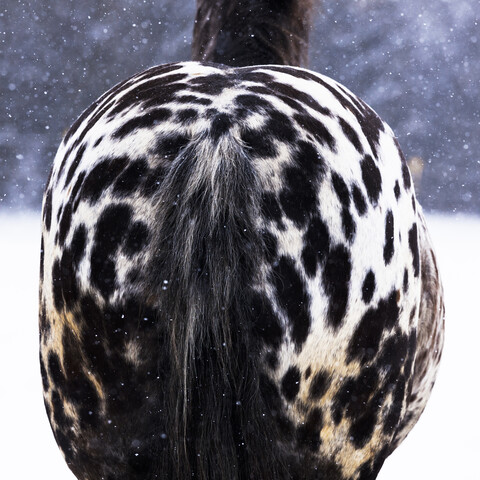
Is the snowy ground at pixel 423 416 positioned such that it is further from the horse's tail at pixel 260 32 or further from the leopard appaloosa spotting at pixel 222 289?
the horse's tail at pixel 260 32

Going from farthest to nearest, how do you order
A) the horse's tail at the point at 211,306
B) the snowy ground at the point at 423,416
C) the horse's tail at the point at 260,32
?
1. the snowy ground at the point at 423,416
2. the horse's tail at the point at 260,32
3. the horse's tail at the point at 211,306

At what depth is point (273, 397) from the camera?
0.87m

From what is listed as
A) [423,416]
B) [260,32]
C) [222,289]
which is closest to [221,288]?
[222,289]

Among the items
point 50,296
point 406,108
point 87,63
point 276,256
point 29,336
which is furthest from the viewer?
point 406,108

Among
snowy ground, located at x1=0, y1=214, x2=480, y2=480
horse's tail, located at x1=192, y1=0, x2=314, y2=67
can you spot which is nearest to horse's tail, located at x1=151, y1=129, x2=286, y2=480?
horse's tail, located at x1=192, y1=0, x2=314, y2=67

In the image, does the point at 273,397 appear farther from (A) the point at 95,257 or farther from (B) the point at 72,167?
(B) the point at 72,167

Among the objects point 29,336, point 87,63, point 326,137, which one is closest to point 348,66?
point 87,63

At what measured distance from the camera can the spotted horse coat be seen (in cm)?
84

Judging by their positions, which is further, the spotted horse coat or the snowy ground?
the snowy ground

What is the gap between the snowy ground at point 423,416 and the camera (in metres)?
2.07

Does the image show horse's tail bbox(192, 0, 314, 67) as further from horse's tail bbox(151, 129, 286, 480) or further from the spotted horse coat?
horse's tail bbox(151, 129, 286, 480)

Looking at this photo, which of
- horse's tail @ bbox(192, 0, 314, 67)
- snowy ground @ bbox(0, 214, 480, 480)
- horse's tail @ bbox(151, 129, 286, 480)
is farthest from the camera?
snowy ground @ bbox(0, 214, 480, 480)

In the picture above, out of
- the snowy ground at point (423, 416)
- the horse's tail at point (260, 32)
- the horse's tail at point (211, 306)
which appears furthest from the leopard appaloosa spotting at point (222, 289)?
the snowy ground at point (423, 416)

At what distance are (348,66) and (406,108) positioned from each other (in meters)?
1.16
